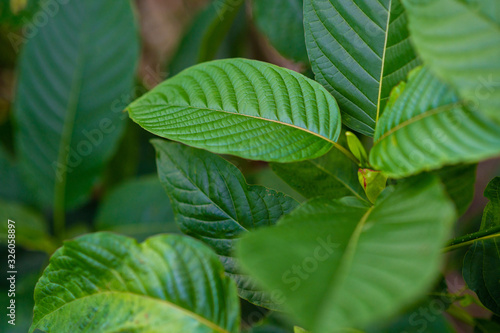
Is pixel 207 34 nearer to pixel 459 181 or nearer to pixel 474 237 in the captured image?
pixel 459 181

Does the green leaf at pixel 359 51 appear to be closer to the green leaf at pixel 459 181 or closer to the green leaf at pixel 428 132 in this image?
the green leaf at pixel 428 132

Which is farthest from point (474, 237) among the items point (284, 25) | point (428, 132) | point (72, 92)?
point (72, 92)

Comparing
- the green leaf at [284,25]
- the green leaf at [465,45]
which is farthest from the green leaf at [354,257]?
the green leaf at [284,25]

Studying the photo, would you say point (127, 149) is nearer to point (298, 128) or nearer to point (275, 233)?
point (298, 128)

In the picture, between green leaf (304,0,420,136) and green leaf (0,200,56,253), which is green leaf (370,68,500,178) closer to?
green leaf (304,0,420,136)

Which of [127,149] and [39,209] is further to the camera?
[127,149]

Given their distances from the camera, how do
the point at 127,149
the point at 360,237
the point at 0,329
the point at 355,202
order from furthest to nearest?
the point at 127,149 → the point at 0,329 → the point at 355,202 → the point at 360,237

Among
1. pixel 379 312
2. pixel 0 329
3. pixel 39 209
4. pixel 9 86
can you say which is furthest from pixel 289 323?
pixel 9 86
